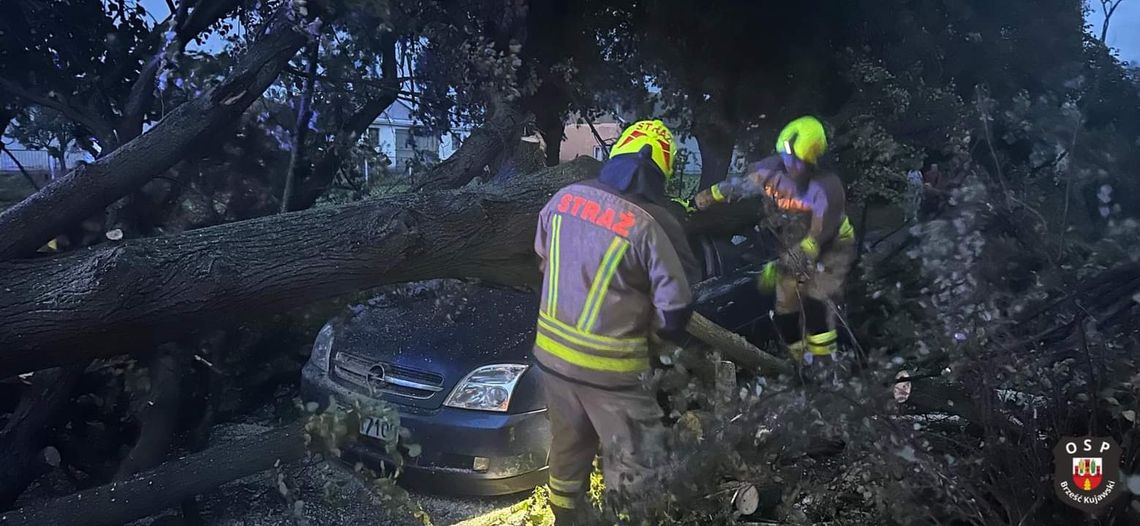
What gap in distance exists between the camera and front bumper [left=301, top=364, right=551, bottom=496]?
2748 millimetres

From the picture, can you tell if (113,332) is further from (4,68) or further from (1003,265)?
(1003,265)

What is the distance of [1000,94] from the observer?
376 centimetres

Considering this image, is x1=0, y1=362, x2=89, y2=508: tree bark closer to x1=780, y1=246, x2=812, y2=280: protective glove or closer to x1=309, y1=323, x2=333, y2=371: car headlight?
x1=309, y1=323, x2=333, y2=371: car headlight

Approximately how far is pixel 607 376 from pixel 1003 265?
1.33m

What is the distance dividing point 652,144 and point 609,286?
49 centimetres

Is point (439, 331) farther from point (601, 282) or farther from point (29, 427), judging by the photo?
point (29, 427)

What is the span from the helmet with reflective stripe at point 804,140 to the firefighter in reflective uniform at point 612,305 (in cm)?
79

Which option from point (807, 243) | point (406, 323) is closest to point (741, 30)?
point (807, 243)

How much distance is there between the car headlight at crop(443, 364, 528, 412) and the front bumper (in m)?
0.03

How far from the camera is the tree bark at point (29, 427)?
3107 mm

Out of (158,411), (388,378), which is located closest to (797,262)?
(388,378)

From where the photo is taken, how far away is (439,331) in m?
2.92

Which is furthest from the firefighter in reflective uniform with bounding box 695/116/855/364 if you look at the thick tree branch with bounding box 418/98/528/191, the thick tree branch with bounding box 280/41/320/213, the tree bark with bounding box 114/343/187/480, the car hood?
the tree bark with bounding box 114/343/187/480

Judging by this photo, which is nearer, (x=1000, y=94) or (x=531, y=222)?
(x=531, y=222)
